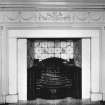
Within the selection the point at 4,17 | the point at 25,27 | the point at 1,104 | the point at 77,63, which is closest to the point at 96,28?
the point at 77,63

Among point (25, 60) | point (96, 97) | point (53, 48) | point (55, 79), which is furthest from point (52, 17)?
point (96, 97)

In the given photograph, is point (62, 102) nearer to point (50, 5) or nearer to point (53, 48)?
point (53, 48)

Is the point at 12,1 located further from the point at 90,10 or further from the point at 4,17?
the point at 90,10

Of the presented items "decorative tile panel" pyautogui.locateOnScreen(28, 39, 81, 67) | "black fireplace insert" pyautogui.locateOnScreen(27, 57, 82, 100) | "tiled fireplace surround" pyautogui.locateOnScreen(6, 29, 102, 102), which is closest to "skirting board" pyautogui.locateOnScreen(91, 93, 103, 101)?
"tiled fireplace surround" pyautogui.locateOnScreen(6, 29, 102, 102)

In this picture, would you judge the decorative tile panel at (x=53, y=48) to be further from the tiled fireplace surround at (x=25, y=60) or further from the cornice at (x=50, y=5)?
the cornice at (x=50, y=5)

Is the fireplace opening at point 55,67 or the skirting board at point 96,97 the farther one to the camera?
the fireplace opening at point 55,67

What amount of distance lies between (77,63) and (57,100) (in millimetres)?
727

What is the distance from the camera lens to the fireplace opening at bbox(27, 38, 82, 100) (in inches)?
187

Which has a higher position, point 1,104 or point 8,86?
point 8,86

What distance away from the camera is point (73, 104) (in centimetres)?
441

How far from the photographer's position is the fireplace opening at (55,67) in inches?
187

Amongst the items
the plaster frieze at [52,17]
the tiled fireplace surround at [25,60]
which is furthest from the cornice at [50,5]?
the tiled fireplace surround at [25,60]

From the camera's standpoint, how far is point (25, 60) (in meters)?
4.61

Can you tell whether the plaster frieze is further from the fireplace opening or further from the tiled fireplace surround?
the fireplace opening
